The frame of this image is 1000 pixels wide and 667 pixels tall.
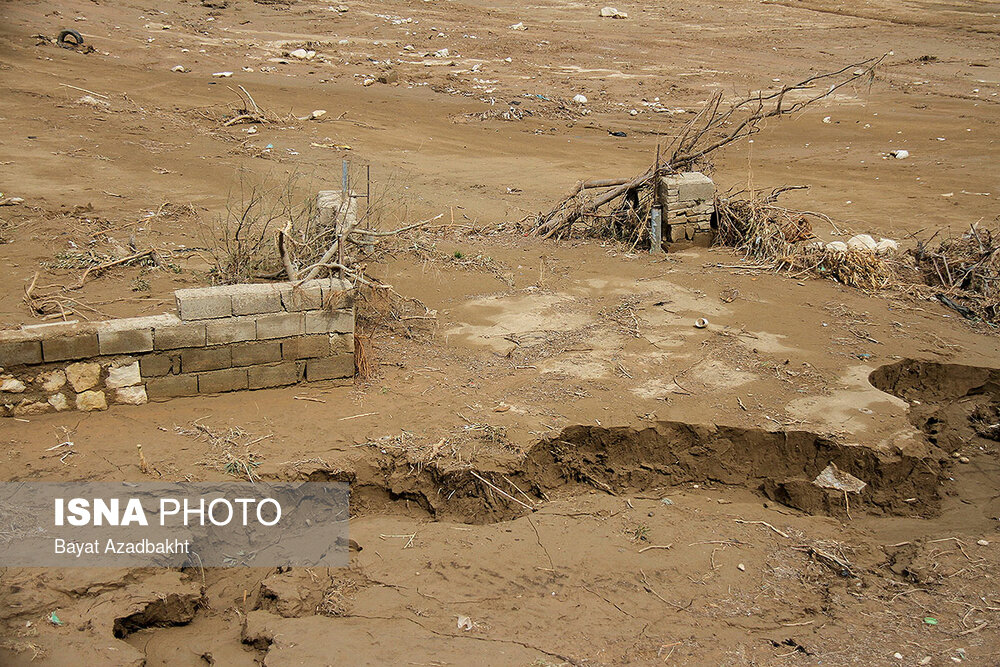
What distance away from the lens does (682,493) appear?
18.0 feet

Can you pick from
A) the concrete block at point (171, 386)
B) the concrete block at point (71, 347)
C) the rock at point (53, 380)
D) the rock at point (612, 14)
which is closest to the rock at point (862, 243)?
Answer: the concrete block at point (171, 386)

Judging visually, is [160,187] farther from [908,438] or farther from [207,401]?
[908,438]

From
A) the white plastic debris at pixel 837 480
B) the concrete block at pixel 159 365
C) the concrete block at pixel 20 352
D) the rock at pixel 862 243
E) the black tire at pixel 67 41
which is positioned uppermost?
the black tire at pixel 67 41

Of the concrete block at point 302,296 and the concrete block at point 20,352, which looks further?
the concrete block at point 302,296

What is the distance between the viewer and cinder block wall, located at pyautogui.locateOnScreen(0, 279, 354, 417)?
5.32 meters

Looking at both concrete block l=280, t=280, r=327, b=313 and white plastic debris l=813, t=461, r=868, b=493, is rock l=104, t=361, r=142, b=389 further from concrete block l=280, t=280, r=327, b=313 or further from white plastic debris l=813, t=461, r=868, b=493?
white plastic debris l=813, t=461, r=868, b=493

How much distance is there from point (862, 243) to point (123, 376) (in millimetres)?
7238

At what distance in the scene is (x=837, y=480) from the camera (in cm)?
545

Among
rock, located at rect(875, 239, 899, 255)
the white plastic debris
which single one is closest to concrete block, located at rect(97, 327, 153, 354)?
the white plastic debris

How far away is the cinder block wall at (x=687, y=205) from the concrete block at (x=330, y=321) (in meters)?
4.44

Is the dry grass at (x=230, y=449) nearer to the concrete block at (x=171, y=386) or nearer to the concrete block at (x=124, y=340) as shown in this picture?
the concrete block at (x=171, y=386)

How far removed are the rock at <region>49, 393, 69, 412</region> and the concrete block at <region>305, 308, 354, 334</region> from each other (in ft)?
5.38

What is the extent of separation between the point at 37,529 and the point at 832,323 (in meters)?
6.31

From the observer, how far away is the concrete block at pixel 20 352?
5195mm
